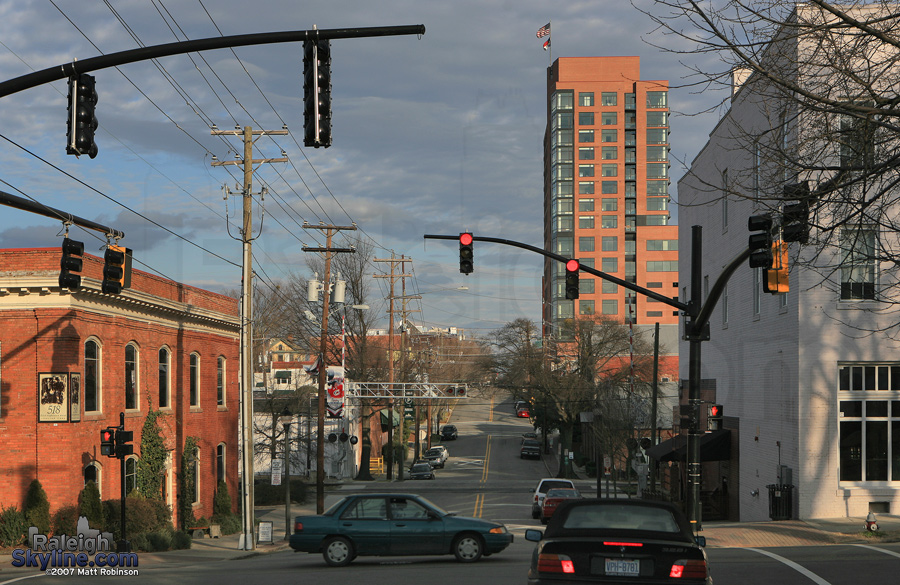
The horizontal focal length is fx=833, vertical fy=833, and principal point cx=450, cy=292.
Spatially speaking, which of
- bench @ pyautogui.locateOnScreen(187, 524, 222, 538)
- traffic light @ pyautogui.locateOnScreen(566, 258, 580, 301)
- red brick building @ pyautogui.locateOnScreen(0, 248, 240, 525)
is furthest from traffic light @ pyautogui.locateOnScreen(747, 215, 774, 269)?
bench @ pyautogui.locateOnScreen(187, 524, 222, 538)

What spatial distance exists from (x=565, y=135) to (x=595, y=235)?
46.8ft

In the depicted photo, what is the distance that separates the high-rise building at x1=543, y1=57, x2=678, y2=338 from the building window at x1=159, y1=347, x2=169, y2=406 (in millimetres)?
84176

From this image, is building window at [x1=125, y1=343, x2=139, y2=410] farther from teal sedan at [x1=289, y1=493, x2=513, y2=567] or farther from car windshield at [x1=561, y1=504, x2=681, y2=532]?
car windshield at [x1=561, y1=504, x2=681, y2=532]

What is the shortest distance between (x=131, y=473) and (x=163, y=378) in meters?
4.62

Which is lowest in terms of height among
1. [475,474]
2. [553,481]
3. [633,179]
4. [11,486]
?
[475,474]

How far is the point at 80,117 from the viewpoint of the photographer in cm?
1052

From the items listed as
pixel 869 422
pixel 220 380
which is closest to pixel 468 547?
pixel 869 422

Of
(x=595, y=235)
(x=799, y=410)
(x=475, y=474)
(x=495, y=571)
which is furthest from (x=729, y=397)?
(x=595, y=235)

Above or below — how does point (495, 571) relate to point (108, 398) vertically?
below

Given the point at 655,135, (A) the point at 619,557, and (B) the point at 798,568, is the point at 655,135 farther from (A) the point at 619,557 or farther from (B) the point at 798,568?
(A) the point at 619,557

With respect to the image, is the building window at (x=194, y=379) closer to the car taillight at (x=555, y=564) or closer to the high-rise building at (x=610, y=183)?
the car taillight at (x=555, y=564)

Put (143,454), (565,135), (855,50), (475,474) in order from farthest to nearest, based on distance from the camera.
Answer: (565,135), (475,474), (143,454), (855,50)

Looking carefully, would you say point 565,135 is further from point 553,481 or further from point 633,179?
point 553,481

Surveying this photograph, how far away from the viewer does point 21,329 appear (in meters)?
24.7
